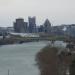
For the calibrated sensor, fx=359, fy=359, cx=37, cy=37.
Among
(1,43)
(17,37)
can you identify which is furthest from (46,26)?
(1,43)

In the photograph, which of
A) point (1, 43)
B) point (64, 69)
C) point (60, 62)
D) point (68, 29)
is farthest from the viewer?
point (68, 29)

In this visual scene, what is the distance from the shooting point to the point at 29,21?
28312 mm

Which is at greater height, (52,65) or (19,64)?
(52,65)

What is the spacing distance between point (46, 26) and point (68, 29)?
285 centimetres

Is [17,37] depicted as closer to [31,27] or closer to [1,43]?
[1,43]

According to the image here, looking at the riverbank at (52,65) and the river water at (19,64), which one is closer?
the riverbank at (52,65)

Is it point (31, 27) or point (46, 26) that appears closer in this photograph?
point (46, 26)

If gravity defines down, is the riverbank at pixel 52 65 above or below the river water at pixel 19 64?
above

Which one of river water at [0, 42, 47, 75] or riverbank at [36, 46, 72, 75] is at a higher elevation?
riverbank at [36, 46, 72, 75]

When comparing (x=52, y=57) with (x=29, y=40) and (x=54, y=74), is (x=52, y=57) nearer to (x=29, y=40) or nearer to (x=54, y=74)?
(x=54, y=74)

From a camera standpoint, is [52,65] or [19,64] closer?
[52,65]

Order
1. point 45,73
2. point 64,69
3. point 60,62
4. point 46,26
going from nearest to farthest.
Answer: point 45,73 < point 64,69 < point 60,62 < point 46,26

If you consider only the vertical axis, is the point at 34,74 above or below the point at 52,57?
below

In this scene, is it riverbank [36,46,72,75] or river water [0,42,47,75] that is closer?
riverbank [36,46,72,75]
